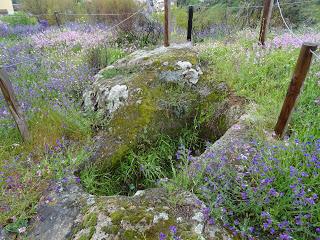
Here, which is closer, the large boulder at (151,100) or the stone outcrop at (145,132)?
the stone outcrop at (145,132)

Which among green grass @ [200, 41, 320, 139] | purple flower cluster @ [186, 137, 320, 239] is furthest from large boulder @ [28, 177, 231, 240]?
green grass @ [200, 41, 320, 139]

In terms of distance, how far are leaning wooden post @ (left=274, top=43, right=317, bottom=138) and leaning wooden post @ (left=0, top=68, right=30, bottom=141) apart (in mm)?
2986

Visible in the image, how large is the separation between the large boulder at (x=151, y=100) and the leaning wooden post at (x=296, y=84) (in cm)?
88

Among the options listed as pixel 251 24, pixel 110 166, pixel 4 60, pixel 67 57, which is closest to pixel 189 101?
pixel 110 166

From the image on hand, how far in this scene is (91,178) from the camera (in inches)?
108

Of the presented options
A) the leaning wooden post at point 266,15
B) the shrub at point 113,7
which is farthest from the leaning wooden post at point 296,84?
the shrub at point 113,7

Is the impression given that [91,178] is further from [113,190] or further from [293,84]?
[293,84]

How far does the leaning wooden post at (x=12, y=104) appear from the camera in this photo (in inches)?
114

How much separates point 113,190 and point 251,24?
6956 millimetres

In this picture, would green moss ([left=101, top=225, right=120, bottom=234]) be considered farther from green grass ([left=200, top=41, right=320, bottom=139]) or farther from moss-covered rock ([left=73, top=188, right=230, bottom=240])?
green grass ([left=200, top=41, right=320, bottom=139])

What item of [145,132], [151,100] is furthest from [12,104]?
[151,100]

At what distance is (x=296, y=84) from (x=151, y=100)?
1.91 m

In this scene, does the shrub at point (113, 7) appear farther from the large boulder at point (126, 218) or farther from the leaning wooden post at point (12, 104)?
the large boulder at point (126, 218)

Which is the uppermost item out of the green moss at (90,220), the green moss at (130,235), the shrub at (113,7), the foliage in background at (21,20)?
the shrub at (113,7)
